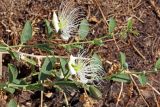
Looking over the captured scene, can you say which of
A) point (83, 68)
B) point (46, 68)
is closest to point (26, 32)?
point (46, 68)

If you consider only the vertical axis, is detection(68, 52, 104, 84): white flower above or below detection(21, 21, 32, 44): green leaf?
below

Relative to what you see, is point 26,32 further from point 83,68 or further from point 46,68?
point 83,68

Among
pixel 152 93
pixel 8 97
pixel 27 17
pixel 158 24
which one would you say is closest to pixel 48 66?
pixel 8 97

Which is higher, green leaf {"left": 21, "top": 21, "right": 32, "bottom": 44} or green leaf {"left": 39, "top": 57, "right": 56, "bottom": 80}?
green leaf {"left": 21, "top": 21, "right": 32, "bottom": 44}

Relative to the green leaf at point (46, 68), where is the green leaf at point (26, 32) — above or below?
above

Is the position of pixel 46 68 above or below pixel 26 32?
below

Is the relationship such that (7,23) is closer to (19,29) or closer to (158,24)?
(19,29)

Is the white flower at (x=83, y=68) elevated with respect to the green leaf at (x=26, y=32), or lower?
lower

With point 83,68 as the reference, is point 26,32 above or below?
above
